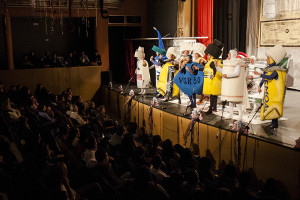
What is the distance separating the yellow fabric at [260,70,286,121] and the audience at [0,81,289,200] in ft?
4.82

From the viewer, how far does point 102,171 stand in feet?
12.2

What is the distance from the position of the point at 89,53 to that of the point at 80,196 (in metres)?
10.4

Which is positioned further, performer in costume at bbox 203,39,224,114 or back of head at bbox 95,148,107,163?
performer in costume at bbox 203,39,224,114

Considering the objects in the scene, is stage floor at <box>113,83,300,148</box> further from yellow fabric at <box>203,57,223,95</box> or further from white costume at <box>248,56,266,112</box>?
yellow fabric at <box>203,57,223,95</box>

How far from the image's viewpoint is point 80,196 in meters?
3.38

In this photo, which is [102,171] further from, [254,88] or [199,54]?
[254,88]

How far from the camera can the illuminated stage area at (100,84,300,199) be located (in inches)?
180

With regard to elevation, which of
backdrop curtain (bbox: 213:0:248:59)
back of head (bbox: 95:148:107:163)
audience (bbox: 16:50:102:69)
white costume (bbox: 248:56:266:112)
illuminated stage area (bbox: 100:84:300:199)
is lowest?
illuminated stage area (bbox: 100:84:300:199)

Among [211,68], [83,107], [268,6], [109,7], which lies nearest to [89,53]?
[109,7]

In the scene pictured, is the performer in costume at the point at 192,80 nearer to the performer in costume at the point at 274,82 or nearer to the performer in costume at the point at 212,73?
the performer in costume at the point at 212,73

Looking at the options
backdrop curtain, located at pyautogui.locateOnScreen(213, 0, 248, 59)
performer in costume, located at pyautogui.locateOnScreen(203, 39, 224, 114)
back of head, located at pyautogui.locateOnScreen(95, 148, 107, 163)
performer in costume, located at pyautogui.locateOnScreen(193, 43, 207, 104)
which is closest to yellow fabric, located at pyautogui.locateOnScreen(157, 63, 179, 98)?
performer in costume, located at pyautogui.locateOnScreen(193, 43, 207, 104)

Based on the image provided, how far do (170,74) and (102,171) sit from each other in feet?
14.2

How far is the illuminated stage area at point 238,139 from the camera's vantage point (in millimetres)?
4570

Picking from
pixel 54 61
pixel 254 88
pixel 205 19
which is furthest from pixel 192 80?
pixel 54 61
